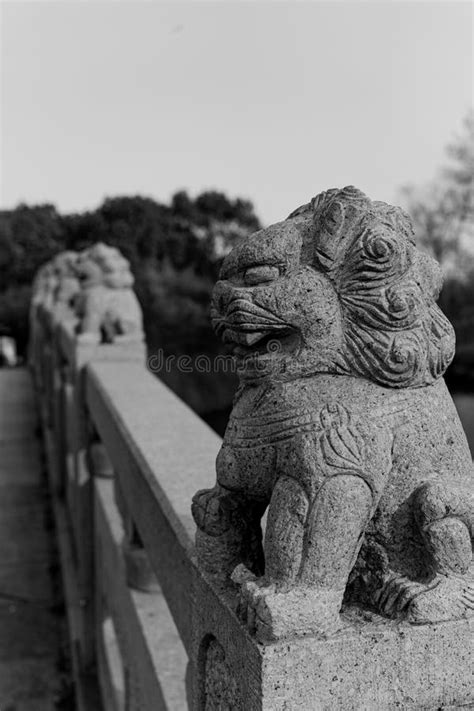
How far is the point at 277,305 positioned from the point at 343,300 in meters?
0.14

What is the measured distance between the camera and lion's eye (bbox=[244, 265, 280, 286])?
1557 mm

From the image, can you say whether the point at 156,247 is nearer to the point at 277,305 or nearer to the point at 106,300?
the point at 106,300

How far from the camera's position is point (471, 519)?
1.47 meters

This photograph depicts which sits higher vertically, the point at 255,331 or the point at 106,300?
→ the point at 106,300

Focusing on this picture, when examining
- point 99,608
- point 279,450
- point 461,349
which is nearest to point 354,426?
point 279,450

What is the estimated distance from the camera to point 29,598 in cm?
654

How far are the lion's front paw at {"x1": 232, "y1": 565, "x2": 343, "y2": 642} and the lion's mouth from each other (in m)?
0.49

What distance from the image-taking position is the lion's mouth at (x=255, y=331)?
1532 millimetres

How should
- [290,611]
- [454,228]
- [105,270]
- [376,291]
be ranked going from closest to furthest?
[290,611]
[376,291]
[105,270]
[454,228]

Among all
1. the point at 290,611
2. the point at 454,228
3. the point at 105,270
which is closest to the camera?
the point at 290,611

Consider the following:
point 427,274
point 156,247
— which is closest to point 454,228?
point 156,247

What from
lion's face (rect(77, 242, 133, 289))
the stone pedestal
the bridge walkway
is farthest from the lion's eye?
lion's face (rect(77, 242, 133, 289))

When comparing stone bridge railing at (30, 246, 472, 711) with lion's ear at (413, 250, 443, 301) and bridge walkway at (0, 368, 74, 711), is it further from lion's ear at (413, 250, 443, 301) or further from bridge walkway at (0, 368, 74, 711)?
lion's ear at (413, 250, 443, 301)

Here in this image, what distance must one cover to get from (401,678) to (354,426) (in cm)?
49
